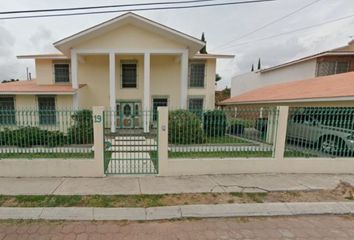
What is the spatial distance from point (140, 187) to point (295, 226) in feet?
10.8

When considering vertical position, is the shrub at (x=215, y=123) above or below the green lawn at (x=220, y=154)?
above

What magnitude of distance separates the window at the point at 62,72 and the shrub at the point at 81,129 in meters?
10.1

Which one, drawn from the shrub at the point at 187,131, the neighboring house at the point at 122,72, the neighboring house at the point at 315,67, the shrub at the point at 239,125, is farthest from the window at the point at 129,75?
the neighboring house at the point at 315,67

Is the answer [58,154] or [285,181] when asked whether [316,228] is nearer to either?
[285,181]

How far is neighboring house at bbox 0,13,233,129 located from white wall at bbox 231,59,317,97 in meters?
9.04

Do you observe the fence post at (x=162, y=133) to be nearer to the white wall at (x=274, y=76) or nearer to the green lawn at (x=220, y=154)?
the green lawn at (x=220, y=154)

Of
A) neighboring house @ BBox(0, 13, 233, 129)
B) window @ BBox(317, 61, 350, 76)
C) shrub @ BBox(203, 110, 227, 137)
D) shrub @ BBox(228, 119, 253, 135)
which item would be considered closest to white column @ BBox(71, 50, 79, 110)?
neighboring house @ BBox(0, 13, 233, 129)

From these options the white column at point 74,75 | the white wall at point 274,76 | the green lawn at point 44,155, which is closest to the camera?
the green lawn at point 44,155

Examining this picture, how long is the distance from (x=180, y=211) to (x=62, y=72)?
14345mm

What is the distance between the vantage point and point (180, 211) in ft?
13.9

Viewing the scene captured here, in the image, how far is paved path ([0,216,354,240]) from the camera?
136 inches

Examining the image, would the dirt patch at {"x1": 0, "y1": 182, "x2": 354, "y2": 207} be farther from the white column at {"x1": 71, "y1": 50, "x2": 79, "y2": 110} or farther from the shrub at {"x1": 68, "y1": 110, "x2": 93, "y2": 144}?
the white column at {"x1": 71, "y1": 50, "x2": 79, "y2": 110}

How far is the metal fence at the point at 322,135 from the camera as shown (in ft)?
21.5

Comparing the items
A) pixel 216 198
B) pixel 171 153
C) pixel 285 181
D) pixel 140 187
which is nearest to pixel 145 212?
pixel 140 187
